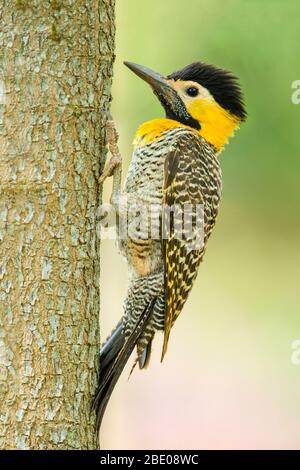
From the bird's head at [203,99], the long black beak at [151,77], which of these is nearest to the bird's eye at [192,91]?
the bird's head at [203,99]

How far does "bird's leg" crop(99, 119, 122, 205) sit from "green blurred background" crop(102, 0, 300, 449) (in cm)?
198

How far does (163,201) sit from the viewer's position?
11.7 ft

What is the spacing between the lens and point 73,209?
2863 mm

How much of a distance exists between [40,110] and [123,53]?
156 inches

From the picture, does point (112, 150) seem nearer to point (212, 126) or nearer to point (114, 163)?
point (114, 163)

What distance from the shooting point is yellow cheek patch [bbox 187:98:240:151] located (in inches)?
156

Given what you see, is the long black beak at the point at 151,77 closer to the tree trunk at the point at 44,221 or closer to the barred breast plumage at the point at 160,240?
the barred breast plumage at the point at 160,240

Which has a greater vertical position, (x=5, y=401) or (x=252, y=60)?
(x=252, y=60)

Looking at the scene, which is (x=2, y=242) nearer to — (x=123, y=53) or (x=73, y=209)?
(x=73, y=209)

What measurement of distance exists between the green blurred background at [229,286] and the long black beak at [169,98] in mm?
1810

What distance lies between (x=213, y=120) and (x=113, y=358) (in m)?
1.41

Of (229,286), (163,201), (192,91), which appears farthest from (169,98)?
(229,286)

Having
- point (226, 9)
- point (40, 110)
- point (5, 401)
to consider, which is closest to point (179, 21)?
point (226, 9)
